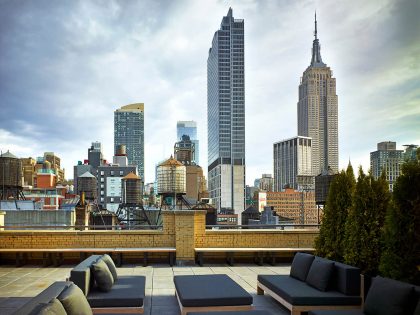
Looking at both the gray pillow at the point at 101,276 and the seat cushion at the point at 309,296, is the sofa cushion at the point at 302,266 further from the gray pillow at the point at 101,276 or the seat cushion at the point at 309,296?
the gray pillow at the point at 101,276

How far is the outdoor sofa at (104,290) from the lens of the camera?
548 cm

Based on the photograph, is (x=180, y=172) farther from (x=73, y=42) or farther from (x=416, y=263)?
(x=416, y=263)

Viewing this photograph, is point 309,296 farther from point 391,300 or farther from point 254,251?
point 254,251

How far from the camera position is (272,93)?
31.9 meters

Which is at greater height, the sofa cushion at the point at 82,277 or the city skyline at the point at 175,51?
the city skyline at the point at 175,51

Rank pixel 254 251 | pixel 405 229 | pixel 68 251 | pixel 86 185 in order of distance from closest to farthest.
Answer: pixel 405 229, pixel 68 251, pixel 254 251, pixel 86 185

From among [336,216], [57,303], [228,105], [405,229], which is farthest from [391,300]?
[228,105]

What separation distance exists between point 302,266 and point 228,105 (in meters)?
171

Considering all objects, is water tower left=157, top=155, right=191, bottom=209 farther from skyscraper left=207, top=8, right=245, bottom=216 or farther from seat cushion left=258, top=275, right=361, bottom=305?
skyscraper left=207, top=8, right=245, bottom=216

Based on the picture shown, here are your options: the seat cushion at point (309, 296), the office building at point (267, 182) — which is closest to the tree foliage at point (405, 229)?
the seat cushion at point (309, 296)

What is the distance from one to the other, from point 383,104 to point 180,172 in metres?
8.28

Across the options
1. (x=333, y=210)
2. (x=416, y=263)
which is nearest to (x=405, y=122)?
(x=333, y=210)

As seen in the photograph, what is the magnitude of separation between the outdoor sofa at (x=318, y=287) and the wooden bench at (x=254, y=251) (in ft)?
12.4

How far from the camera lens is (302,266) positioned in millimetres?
6906
